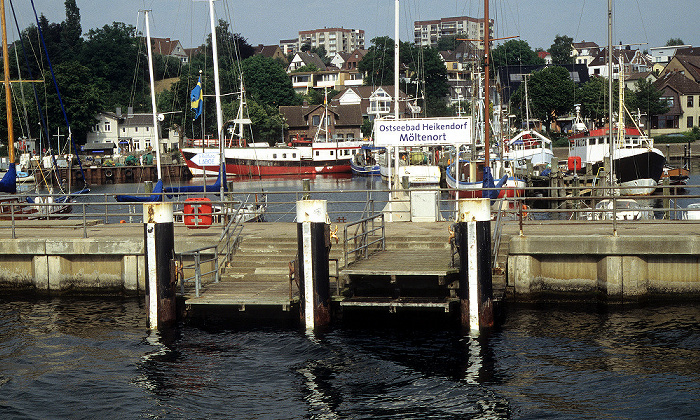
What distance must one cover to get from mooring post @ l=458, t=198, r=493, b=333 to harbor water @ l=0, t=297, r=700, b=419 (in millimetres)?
715

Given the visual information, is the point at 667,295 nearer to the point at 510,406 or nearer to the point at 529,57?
the point at 510,406

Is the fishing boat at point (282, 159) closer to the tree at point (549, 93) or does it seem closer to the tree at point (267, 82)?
the tree at point (549, 93)

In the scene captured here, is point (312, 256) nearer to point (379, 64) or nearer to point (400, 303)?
point (400, 303)

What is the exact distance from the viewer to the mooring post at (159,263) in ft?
62.1

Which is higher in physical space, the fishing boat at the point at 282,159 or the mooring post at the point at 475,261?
the fishing boat at the point at 282,159

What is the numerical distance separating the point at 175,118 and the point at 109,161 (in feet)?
50.5

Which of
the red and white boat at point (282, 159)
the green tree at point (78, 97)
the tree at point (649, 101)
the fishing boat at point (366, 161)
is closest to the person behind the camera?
the red and white boat at point (282, 159)

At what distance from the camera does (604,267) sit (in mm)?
20516

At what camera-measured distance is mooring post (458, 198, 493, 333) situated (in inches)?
685

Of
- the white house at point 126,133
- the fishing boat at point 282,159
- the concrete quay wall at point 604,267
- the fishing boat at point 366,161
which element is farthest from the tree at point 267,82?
the concrete quay wall at point 604,267

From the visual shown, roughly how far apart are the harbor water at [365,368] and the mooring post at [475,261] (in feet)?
2.34

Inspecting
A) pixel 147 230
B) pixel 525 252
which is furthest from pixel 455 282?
pixel 147 230

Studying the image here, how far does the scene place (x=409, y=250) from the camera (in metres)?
21.5

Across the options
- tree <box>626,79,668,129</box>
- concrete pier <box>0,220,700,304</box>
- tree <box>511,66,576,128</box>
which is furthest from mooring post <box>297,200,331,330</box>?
tree <box>626,79,668,129</box>
